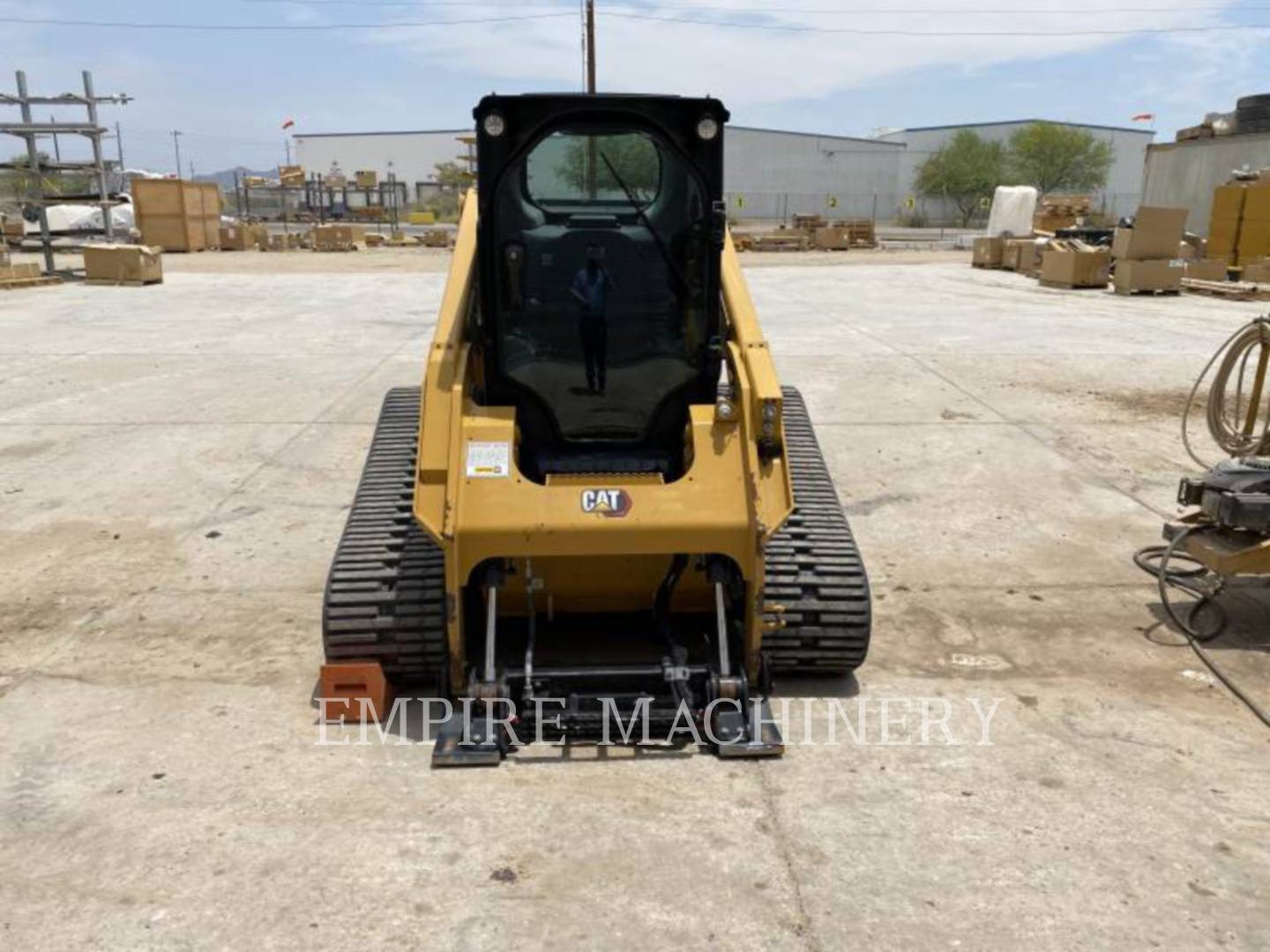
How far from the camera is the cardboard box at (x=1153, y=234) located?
18828mm

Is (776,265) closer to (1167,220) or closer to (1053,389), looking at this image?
(1167,220)

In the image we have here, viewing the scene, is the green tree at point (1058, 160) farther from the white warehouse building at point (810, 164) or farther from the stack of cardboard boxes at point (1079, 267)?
the stack of cardboard boxes at point (1079, 267)

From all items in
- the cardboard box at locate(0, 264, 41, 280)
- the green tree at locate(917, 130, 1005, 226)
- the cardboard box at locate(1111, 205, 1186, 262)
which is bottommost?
the cardboard box at locate(0, 264, 41, 280)

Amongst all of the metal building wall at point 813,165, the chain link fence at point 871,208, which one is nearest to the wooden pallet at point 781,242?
the chain link fence at point 871,208

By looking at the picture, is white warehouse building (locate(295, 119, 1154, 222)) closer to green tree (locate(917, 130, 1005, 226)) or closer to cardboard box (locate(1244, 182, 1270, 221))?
green tree (locate(917, 130, 1005, 226))

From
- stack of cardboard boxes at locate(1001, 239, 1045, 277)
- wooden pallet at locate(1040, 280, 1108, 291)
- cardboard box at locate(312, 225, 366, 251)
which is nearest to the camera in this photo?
wooden pallet at locate(1040, 280, 1108, 291)

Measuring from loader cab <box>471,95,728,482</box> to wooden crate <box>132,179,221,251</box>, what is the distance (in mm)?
28857

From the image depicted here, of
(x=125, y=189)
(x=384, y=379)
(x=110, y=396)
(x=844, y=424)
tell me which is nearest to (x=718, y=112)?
(x=844, y=424)

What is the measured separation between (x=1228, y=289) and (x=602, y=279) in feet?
62.6

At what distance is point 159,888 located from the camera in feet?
9.59

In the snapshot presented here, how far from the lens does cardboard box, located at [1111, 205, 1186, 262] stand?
18.8 m

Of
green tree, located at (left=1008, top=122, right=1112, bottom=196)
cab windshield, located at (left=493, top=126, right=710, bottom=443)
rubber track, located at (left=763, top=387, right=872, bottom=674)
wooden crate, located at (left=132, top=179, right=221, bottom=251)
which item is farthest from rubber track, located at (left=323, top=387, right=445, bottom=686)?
green tree, located at (left=1008, top=122, right=1112, bottom=196)

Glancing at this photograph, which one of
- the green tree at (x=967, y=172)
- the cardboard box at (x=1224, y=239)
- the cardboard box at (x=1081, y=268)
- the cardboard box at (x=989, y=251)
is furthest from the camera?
the green tree at (x=967, y=172)

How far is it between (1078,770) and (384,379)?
8.49m
